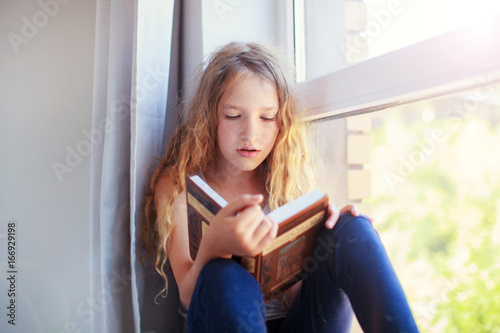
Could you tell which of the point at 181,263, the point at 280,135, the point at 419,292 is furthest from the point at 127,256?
the point at 419,292

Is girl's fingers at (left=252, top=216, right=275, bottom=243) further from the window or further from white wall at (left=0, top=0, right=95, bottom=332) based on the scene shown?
white wall at (left=0, top=0, right=95, bottom=332)

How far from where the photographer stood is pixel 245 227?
0.57 meters

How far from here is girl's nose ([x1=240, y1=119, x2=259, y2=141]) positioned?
32.6 inches

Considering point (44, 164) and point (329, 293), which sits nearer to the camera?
point (329, 293)

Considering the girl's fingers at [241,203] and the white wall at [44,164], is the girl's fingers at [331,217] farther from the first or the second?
the white wall at [44,164]

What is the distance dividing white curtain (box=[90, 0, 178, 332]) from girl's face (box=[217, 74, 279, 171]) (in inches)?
8.7

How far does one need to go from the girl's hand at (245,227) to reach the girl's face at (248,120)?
28 centimetres

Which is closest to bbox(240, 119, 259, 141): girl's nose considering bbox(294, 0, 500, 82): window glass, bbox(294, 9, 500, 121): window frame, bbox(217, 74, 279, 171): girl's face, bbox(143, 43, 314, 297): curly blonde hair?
bbox(217, 74, 279, 171): girl's face

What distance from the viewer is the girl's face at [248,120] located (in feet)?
2.77

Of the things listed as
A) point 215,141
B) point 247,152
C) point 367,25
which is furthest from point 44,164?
point 367,25

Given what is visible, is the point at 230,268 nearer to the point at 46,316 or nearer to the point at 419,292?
the point at 419,292

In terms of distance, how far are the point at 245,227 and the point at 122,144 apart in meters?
0.52

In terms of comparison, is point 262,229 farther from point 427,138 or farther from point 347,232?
point 427,138

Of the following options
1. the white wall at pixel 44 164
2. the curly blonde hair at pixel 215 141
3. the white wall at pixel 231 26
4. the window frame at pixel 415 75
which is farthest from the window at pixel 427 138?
the white wall at pixel 44 164
